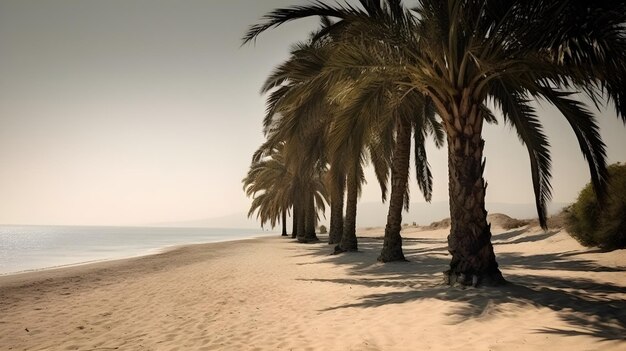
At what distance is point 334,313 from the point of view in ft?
22.1

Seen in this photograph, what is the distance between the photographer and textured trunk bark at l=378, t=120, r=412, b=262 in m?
13.4

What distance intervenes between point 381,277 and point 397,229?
3.53 meters

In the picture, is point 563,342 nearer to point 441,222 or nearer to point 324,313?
point 324,313

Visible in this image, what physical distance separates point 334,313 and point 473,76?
18.1ft

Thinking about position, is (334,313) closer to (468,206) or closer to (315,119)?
(468,206)

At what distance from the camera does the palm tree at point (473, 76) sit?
716cm

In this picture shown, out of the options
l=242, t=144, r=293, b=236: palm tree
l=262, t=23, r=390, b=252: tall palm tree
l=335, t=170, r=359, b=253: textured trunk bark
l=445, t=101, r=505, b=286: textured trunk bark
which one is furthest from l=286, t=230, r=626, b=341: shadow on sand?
l=242, t=144, r=293, b=236: palm tree

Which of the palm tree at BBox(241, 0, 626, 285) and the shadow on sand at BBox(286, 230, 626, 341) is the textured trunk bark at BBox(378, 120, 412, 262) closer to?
the shadow on sand at BBox(286, 230, 626, 341)

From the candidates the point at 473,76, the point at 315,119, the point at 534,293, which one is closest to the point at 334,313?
the point at 534,293

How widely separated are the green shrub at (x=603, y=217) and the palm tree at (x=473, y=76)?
5330 mm

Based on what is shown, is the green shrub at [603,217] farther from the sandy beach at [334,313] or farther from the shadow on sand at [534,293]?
the shadow on sand at [534,293]

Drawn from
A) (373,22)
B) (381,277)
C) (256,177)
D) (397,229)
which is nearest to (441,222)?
(256,177)

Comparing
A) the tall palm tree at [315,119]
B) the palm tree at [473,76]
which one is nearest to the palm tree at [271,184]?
the tall palm tree at [315,119]

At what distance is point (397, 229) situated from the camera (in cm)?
1370
